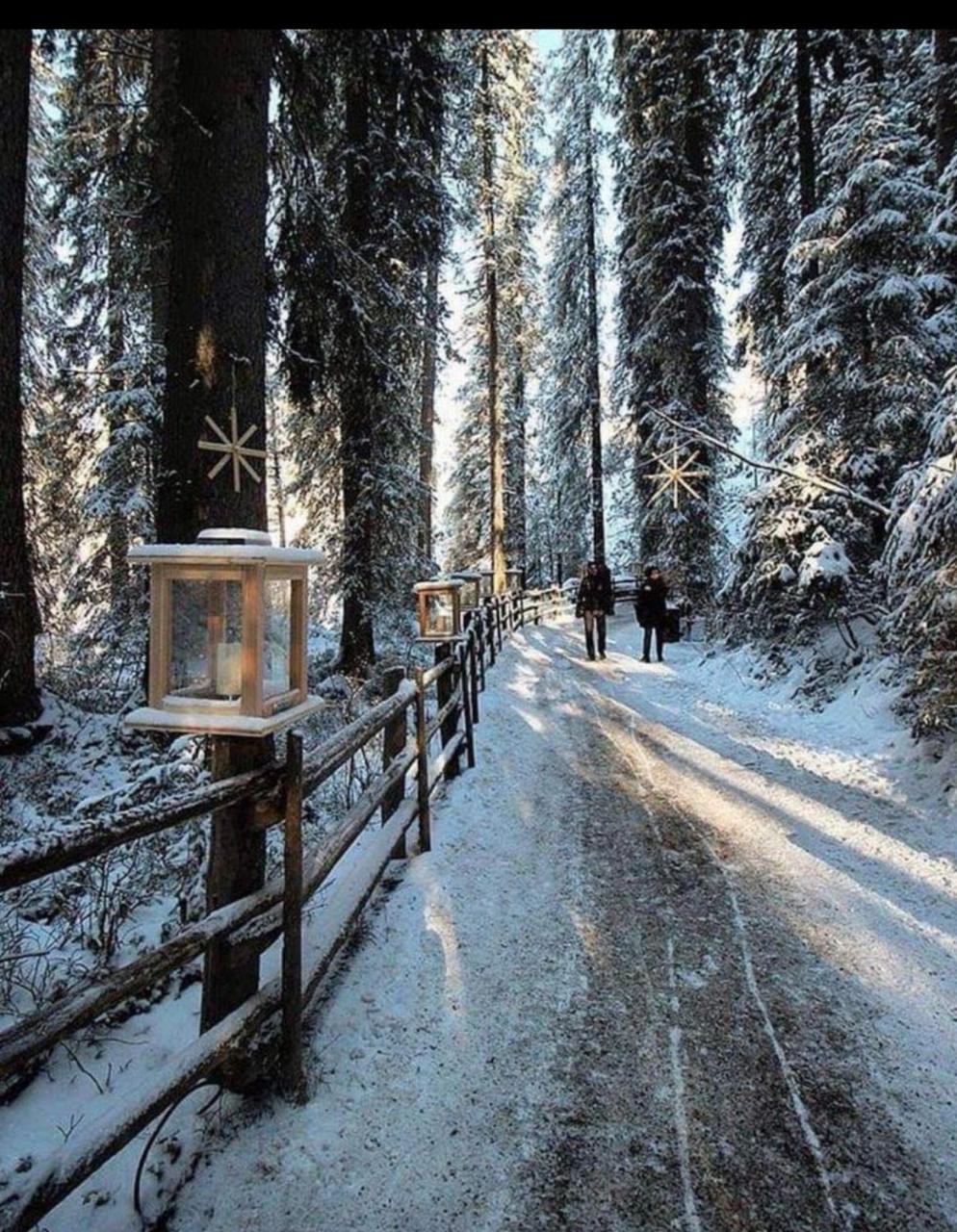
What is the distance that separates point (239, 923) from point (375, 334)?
7857 mm

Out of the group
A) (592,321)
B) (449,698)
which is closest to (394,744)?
(449,698)

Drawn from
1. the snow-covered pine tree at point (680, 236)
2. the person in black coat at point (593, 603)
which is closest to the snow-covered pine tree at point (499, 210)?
the snow-covered pine tree at point (680, 236)

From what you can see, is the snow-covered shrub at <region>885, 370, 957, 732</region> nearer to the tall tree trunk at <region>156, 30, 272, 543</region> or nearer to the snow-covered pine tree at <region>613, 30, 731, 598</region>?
the tall tree trunk at <region>156, 30, 272, 543</region>

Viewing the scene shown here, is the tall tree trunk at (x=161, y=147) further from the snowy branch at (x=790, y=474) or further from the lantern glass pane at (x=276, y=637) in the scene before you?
the snowy branch at (x=790, y=474)

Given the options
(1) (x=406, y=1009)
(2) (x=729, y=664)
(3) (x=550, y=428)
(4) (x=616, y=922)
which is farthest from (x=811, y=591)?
(3) (x=550, y=428)

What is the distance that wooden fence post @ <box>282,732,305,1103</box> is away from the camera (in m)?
2.71

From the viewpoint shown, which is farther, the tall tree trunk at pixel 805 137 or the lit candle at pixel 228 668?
the tall tree trunk at pixel 805 137

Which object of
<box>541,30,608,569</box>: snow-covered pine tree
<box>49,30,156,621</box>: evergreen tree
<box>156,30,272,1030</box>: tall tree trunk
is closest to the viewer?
<box>156,30,272,1030</box>: tall tree trunk

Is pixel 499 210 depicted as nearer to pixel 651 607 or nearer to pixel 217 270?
pixel 651 607

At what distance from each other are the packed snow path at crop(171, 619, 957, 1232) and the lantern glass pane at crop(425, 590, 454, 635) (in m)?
3.08

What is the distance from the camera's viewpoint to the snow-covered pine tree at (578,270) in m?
23.7

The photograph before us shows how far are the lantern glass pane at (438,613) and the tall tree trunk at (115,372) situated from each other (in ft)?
12.2

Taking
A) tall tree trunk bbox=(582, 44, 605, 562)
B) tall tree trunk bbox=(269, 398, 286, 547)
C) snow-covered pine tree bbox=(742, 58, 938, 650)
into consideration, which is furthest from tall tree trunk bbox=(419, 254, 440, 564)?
tall tree trunk bbox=(582, 44, 605, 562)

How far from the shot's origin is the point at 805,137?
11.8 m
